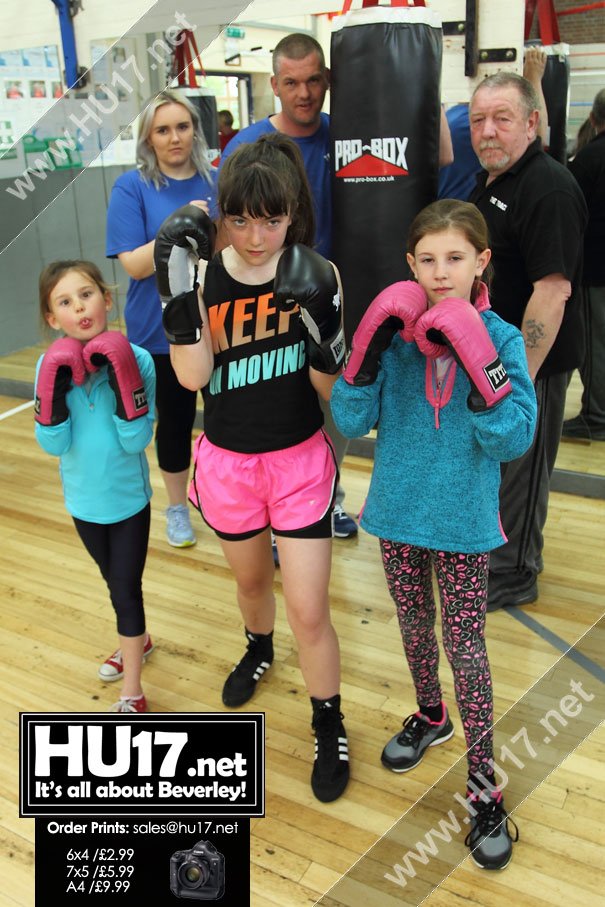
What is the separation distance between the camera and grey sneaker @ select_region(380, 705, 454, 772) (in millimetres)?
1927

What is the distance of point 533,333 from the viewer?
2139mm

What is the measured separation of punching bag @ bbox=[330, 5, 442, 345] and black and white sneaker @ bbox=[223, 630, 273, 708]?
1077mm

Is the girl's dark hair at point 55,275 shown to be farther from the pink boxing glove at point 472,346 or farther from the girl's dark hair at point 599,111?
the girl's dark hair at point 599,111

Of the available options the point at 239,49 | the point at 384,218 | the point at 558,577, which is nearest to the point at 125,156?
the point at 239,49

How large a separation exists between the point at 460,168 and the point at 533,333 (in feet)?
2.60

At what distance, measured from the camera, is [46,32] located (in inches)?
166

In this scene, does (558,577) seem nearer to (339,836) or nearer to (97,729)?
(339,836)

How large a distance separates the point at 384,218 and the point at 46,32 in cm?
299

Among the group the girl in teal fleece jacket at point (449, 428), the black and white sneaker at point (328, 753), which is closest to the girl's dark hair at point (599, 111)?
the girl in teal fleece jacket at point (449, 428)

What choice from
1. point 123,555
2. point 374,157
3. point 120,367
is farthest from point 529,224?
point 123,555

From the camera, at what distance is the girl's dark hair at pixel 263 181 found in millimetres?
1513

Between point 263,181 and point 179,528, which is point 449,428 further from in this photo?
point 179,528

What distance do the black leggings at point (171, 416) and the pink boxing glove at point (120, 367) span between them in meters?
0.85

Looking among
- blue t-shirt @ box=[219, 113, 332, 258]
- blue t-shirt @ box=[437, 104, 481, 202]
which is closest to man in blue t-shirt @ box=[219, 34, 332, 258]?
blue t-shirt @ box=[219, 113, 332, 258]
